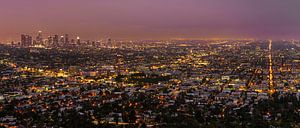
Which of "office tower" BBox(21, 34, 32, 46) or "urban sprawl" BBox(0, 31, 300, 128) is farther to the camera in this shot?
"office tower" BBox(21, 34, 32, 46)

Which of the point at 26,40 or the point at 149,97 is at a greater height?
the point at 26,40

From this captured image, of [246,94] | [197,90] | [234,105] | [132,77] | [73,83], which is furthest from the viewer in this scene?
[132,77]

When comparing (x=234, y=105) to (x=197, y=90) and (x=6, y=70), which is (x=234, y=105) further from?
(x=6, y=70)

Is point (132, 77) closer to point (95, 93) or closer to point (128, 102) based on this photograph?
point (95, 93)

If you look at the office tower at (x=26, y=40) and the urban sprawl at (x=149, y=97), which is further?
the office tower at (x=26, y=40)

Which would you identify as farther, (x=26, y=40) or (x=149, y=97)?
(x=26, y=40)

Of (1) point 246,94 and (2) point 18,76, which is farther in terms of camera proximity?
(2) point 18,76

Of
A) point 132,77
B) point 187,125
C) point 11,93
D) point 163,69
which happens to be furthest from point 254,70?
point 187,125

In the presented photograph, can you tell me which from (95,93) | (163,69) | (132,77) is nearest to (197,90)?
(95,93)

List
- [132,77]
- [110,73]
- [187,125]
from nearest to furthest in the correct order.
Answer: [187,125], [132,77], [110,73]
